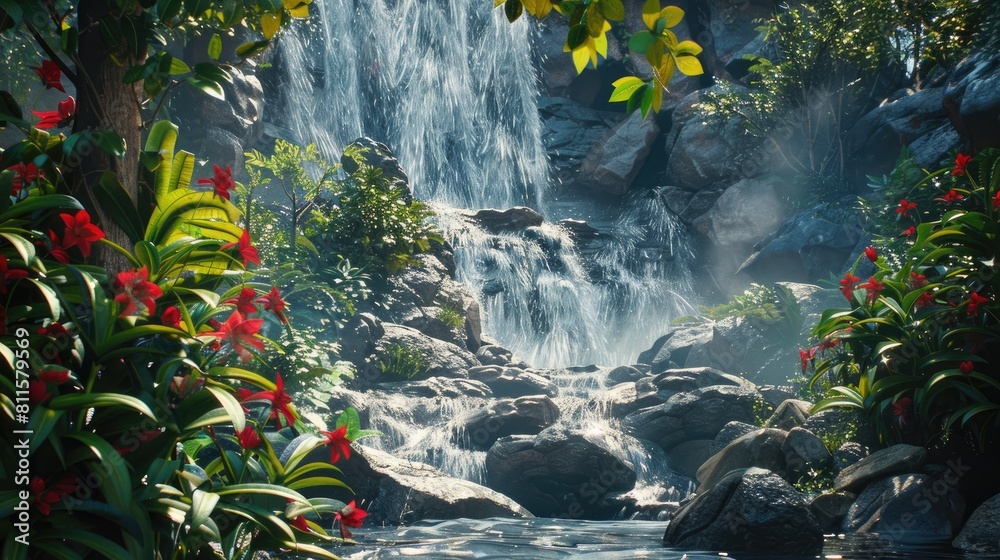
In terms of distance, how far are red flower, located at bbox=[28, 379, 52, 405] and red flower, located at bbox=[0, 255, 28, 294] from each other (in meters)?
0.38

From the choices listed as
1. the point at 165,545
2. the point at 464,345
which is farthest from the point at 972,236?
the point at 464,345

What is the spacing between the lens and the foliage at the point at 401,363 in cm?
1397

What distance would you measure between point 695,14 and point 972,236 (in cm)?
2456

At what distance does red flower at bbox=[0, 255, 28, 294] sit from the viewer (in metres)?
2.61

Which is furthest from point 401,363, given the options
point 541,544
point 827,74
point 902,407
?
point 827,74

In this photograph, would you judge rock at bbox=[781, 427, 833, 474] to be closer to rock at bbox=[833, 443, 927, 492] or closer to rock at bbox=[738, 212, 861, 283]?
rock at bbox=[833, 443, 927, 492]

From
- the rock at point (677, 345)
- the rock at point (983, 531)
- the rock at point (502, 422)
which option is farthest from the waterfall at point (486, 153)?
the rock at point (983, 531)

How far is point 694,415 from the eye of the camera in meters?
12.3

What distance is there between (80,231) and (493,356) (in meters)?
13.8

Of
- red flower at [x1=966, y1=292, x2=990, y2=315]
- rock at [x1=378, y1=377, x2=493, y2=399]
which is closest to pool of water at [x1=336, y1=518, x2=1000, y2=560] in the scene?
red flower at [x1=966, y1=292, x2=990, y2=315]

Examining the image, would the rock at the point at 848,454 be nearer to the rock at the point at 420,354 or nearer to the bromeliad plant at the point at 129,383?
the bromeliad plant at the point at 129,383

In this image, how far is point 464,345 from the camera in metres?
16.0

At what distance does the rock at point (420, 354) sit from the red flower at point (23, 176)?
10.9 meters

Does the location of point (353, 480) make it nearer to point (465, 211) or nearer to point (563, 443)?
point (563, 443)
